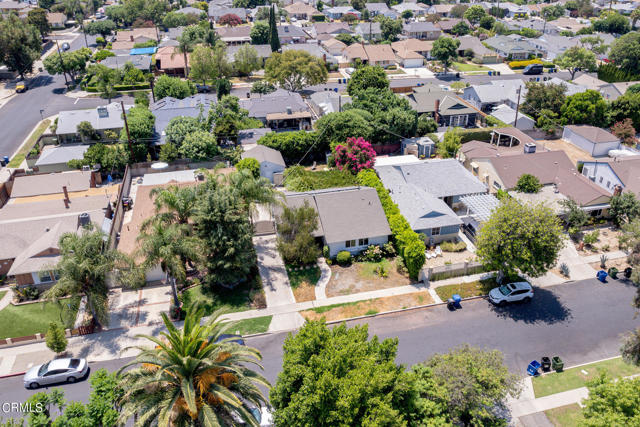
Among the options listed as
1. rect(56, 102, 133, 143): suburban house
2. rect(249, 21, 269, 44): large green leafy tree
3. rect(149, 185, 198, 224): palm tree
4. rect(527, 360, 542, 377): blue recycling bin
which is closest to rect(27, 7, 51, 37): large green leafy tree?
rect(249, 21, 269, 44): large green leafy tree

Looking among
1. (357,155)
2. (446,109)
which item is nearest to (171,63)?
(446,109)

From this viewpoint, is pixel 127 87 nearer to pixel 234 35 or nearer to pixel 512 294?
pixel 234 35

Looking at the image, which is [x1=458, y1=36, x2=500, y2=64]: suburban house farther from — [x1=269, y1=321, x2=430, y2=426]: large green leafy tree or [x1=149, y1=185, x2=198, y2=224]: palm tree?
[x1=269, y1=321, x2=430, y2=426]: large green leafy tree

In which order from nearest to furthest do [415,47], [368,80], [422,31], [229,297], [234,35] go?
1. [229,297]
2. [368,80]
3. [415,47]
4. [234,35]
5. [422,31]

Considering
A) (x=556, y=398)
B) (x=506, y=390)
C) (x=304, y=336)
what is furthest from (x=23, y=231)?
(x=556, y=398)

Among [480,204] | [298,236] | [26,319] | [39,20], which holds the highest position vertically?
[39,20]

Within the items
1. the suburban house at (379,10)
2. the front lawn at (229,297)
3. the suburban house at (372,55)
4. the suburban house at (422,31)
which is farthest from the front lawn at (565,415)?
the suburban house at (379,10)
